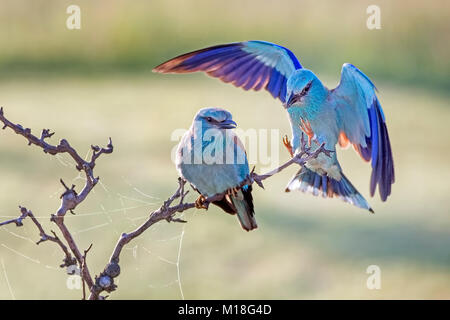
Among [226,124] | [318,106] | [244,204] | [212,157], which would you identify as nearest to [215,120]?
[226,124]

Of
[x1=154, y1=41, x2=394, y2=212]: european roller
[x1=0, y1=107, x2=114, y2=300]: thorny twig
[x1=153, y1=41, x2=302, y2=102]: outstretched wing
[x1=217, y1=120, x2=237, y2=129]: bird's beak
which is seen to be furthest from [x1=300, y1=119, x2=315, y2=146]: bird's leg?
[x1=0, y1=107, x2=114, y2=300]: thorny twig

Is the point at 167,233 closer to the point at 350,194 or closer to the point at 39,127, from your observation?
the point at 350,194

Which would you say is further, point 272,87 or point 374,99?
point 272,87

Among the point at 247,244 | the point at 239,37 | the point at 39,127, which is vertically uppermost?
the point at 239,37

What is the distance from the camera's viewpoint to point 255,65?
412 cm

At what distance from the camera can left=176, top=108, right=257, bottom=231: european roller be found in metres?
3.26

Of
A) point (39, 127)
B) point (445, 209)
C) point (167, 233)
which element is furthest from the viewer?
point (39, 127)

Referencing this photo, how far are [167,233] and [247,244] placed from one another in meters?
0.87

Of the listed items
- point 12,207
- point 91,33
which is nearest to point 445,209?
point 12,207

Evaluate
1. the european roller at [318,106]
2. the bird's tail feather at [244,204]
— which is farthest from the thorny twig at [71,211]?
the european roller at [318,106]

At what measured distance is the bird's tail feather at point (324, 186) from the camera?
3916mm

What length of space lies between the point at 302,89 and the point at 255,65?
46 centimetres

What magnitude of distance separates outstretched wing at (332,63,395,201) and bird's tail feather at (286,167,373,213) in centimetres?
16

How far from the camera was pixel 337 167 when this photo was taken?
3.98 m
